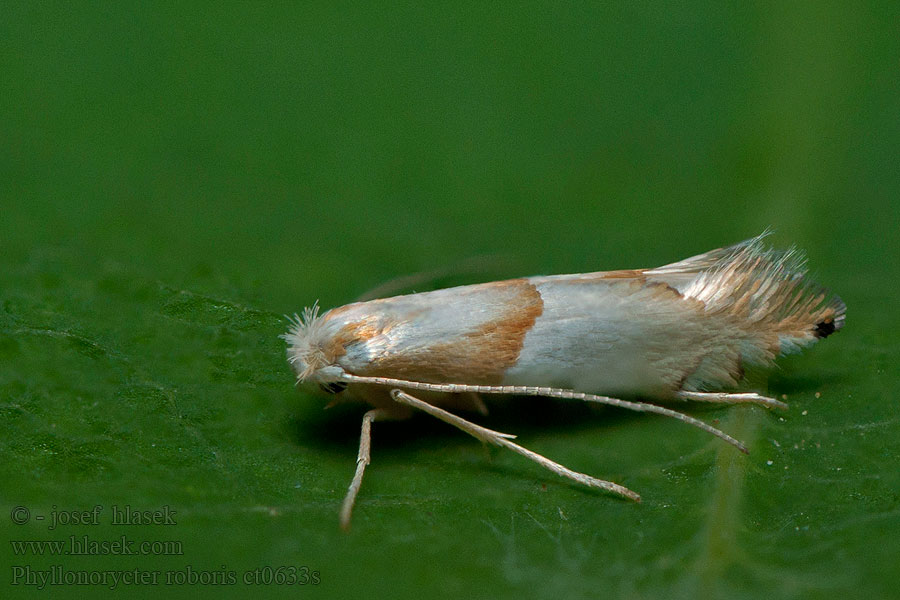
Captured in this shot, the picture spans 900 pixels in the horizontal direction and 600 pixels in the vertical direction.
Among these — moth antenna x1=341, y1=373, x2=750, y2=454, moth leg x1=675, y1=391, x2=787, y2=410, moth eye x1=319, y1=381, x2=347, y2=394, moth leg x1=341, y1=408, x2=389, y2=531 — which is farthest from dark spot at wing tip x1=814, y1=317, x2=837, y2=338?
moth eye x1=319, y1=381, x2=347, y2=394

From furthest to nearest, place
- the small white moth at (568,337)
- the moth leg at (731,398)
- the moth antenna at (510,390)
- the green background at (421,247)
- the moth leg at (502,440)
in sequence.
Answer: the small white moth at (568,337) < the moth leg at (731,398) < the moth antenna at (510,390) < the moth leg at (502,440) < the green background at (421,247)

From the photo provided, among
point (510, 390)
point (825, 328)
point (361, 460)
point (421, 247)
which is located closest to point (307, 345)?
point (361, 460)

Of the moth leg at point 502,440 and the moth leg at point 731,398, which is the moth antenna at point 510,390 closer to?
the moth leg at point 502,440

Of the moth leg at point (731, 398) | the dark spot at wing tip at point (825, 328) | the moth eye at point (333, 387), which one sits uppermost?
the dark spot at wing tip at point (825, 328)

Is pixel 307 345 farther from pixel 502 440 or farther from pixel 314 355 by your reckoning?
pixel 502 440

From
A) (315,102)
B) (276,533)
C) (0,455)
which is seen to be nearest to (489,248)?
(315,102)

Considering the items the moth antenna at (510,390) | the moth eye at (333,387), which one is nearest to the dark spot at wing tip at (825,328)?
the moth antenna at (510,390)

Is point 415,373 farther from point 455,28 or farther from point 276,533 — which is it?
point 455,28
